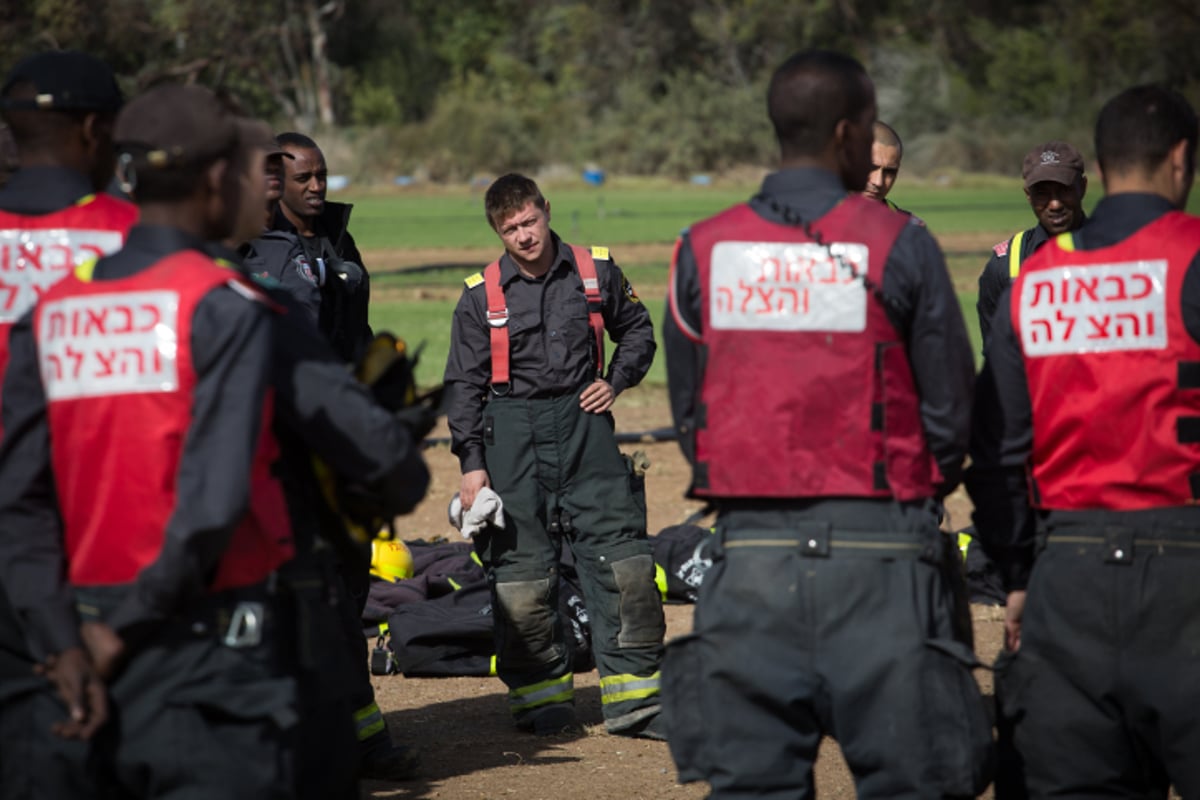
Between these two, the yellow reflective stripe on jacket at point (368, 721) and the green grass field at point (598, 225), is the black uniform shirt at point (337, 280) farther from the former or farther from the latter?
the green grass field at point (598, 225)

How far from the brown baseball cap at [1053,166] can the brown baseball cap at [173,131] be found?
456 centimetres

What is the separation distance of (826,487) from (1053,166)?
378cm

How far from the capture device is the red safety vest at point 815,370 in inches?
155

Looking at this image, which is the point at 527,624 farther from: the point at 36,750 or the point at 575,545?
the point at 36,750

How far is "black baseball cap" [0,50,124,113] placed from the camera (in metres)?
4.13

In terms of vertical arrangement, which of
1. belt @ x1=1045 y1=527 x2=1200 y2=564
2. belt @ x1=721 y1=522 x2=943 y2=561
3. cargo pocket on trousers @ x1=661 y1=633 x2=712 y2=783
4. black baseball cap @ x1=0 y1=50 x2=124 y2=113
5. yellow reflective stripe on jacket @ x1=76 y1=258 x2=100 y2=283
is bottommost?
cargo pocket on trousers @ x1=661 y1=633 x2=712 y2=783

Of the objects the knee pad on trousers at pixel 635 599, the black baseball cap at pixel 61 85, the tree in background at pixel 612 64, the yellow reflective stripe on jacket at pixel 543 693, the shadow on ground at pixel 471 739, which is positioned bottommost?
the shadow on ground at pixel 471 739

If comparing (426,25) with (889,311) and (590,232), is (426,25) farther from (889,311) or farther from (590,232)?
(889,311)

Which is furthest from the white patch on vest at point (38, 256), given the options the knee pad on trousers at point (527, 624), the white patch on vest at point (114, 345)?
the knee pad on trousers at point (527, 624)

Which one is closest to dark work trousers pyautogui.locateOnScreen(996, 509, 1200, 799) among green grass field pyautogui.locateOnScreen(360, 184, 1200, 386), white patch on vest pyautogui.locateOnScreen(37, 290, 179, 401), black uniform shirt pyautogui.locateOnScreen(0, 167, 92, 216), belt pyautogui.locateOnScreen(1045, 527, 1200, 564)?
belt pyautogui.locateOnScreen(1045, 527, 1200, 564)

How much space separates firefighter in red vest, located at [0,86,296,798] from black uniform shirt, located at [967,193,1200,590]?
190 centimetres

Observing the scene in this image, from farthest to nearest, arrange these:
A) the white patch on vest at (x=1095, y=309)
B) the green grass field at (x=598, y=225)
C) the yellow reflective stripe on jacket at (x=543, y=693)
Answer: the green grass field at (x=598, y=225) < the yellow reflective stripe on jacket at (x=543, y=693) < the white patch on vest at (x=1095, y=309)

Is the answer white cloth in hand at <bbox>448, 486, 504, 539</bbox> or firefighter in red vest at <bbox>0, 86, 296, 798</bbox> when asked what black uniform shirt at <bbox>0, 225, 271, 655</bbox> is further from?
white cloth in hand at <bbox>448, 486, 504, 539</bbox>

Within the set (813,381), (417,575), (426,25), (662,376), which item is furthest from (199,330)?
(426,25)
